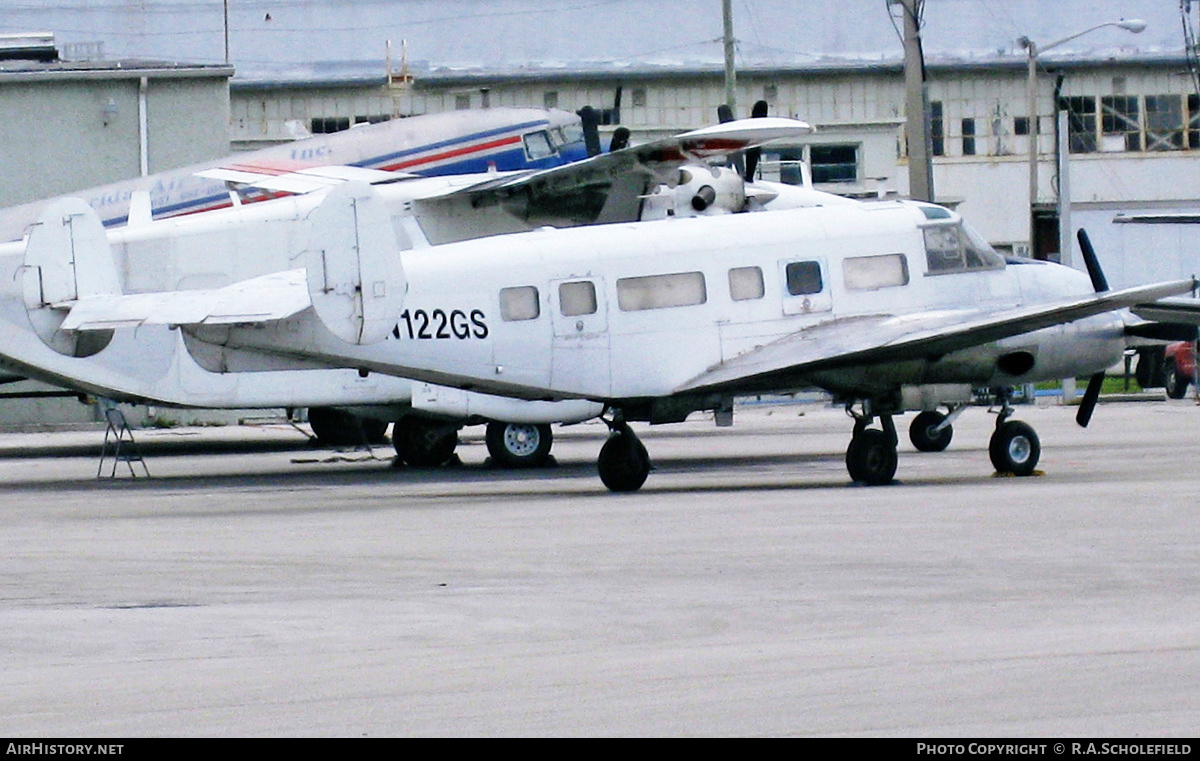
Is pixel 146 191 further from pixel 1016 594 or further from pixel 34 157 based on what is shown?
pixel 1016 594

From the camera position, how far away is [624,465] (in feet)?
66.8

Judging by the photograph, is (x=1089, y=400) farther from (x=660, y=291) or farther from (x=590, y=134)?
(x=590, y=134)

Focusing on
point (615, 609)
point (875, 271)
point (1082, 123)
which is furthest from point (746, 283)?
point (1082, 123)

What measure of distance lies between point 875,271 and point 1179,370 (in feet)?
70.6

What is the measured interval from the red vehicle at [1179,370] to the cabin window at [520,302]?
2399cm

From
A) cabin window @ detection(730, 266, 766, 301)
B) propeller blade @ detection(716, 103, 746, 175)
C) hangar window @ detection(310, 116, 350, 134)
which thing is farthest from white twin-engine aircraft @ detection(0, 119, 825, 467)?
hangar window @ detection(310, 116, 350, 134)

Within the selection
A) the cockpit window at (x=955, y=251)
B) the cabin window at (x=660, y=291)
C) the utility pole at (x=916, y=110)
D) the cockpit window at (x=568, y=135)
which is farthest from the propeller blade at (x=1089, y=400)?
the utility pole at (x=916, y=110)

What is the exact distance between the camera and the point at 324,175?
2781 cm

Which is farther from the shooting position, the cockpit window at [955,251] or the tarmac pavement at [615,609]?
the cockpit window at [955,251]

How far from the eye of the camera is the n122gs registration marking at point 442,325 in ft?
64.7

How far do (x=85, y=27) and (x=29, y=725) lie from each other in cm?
6907

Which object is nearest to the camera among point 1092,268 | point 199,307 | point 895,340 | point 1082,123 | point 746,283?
point 895,340

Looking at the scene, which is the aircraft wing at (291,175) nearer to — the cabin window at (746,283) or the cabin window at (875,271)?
the cabin window at (746,283)
